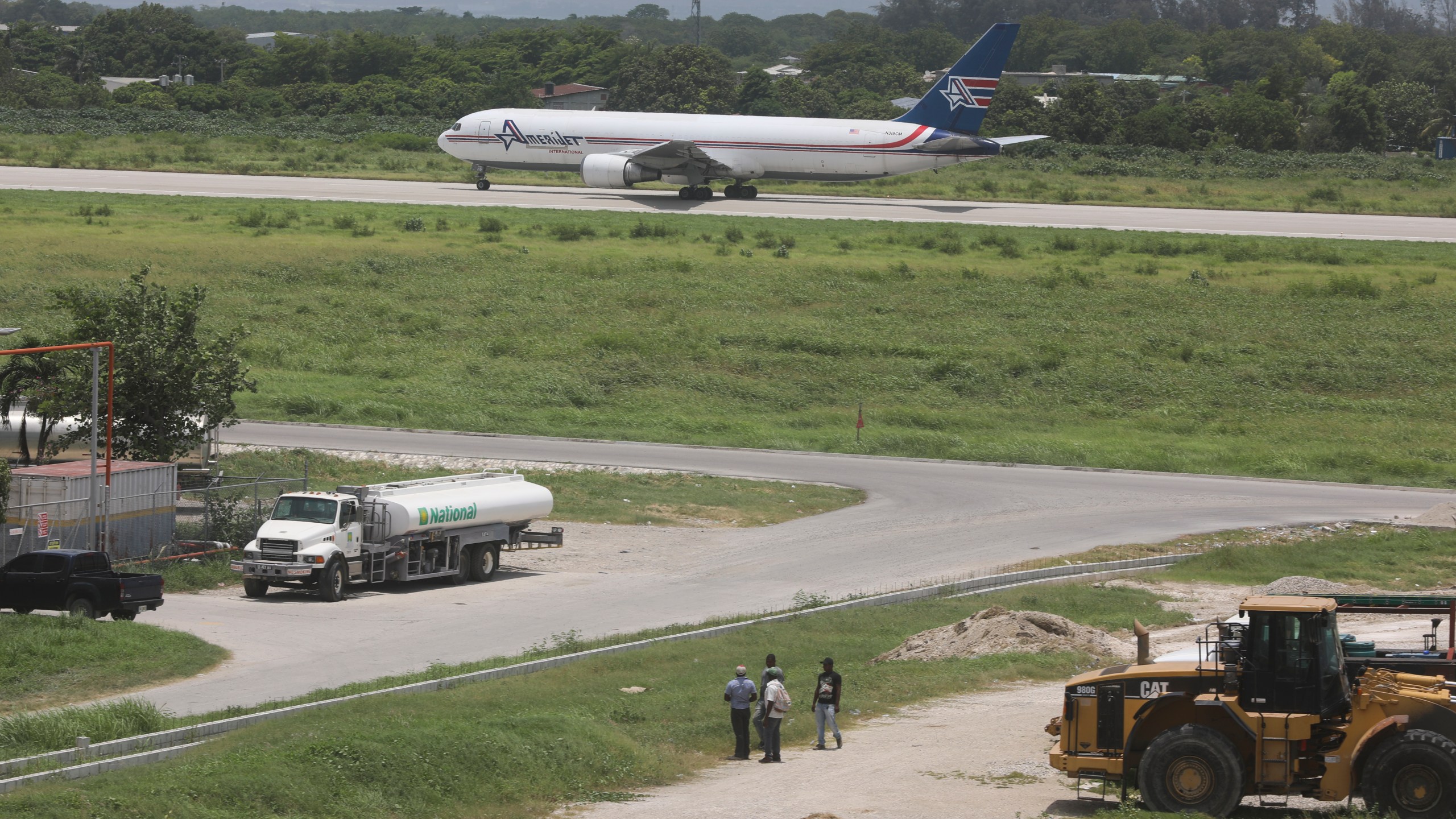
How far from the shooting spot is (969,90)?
76688 millimetres

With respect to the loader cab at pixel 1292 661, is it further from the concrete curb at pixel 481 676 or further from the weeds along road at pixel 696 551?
the concrete curb at pixel 481 676

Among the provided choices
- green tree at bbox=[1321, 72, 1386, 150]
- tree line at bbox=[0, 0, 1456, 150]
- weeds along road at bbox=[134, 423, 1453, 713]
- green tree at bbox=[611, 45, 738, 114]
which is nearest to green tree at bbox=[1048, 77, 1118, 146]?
tree line at bbox=[0, 0, 1456, 150]

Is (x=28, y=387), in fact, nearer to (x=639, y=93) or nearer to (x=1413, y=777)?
(x=1413, y=777)

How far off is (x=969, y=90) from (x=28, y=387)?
53.4 meters

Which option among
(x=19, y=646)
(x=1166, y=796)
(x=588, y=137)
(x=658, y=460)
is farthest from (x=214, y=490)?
(x=588, y=137)

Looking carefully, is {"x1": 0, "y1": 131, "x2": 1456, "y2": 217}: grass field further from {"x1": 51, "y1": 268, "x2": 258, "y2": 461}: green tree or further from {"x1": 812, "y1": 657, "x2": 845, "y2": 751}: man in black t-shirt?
{"x1": 812, "y1": 657, "x2": 845, "y2": 751}: man in black t-shirt

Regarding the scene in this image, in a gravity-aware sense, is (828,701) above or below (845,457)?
above

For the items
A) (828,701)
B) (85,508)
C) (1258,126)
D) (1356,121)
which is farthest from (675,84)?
(828,701)

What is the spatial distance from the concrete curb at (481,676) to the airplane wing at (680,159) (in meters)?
49.4

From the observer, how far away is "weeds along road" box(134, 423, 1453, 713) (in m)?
24.8

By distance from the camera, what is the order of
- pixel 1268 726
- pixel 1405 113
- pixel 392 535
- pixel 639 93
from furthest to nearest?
pixel 639 93
pixel 1405 113
pixel 392 535
pixel 1268 726

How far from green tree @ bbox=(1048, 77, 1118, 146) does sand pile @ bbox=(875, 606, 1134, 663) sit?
4109 inches

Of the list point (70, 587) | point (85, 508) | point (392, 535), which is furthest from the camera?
point (392, 535)

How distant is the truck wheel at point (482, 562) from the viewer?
31406 mm
